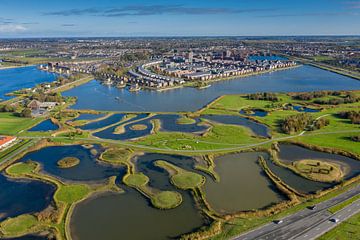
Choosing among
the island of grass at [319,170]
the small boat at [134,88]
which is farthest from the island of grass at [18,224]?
the small boat at [134,88]

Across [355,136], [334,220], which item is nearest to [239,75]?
[355,136]

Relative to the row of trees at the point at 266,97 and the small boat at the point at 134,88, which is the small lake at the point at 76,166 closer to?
the row of trees at the point at 266,97

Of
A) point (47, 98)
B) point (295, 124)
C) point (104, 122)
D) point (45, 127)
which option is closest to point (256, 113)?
point (295, 124)

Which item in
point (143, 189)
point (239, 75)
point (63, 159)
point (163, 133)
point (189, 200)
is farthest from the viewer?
point (239, 75)

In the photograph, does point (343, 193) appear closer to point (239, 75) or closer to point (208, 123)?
point (208, 123)

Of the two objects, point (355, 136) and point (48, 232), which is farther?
point (355, 136)

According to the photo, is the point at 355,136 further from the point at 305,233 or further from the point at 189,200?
the point at 189,200

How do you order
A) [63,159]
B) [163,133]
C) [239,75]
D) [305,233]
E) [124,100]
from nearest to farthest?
[305,233], [63,159], [163,133], [124,100], [239,75]
